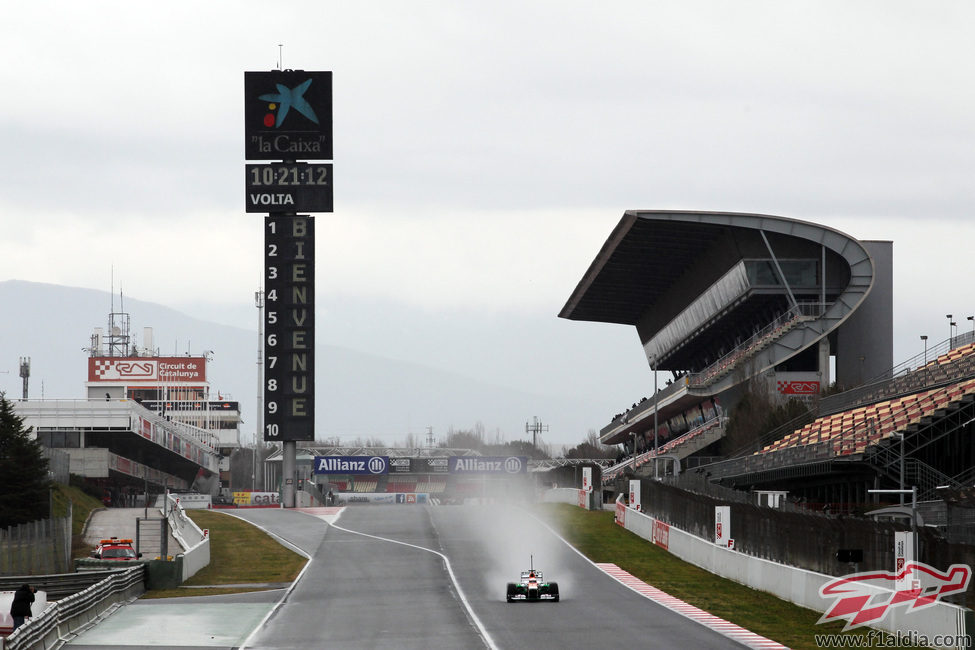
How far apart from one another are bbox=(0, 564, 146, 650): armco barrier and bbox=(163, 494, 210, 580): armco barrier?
4.87 meters

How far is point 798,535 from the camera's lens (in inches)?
1556

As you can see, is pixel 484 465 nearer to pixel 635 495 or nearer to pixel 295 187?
pixel 295 187

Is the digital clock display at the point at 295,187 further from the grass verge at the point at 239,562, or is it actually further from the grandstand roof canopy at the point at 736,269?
the grass verge at the point at 239,562

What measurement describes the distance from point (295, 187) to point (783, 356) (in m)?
34.8

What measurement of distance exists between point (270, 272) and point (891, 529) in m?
64.3

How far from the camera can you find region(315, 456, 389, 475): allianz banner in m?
129

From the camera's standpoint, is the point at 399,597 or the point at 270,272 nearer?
the point at 399,597

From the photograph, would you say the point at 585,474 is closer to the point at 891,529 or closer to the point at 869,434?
the point at 869,434

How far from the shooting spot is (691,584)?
46531mm

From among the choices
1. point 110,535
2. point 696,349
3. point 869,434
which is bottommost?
point 110,535

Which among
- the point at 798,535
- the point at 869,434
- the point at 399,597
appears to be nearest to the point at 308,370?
the point at 869,434

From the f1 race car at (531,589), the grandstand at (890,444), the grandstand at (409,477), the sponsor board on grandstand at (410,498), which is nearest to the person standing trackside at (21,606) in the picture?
the f1 race car at (531,589)

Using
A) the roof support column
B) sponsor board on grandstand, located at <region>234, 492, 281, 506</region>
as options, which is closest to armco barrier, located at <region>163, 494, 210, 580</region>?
the roof support column

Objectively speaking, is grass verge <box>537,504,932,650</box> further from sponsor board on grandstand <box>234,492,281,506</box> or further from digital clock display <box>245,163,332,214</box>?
sponsor board on grandstand <box>234,492,281,506</box>
